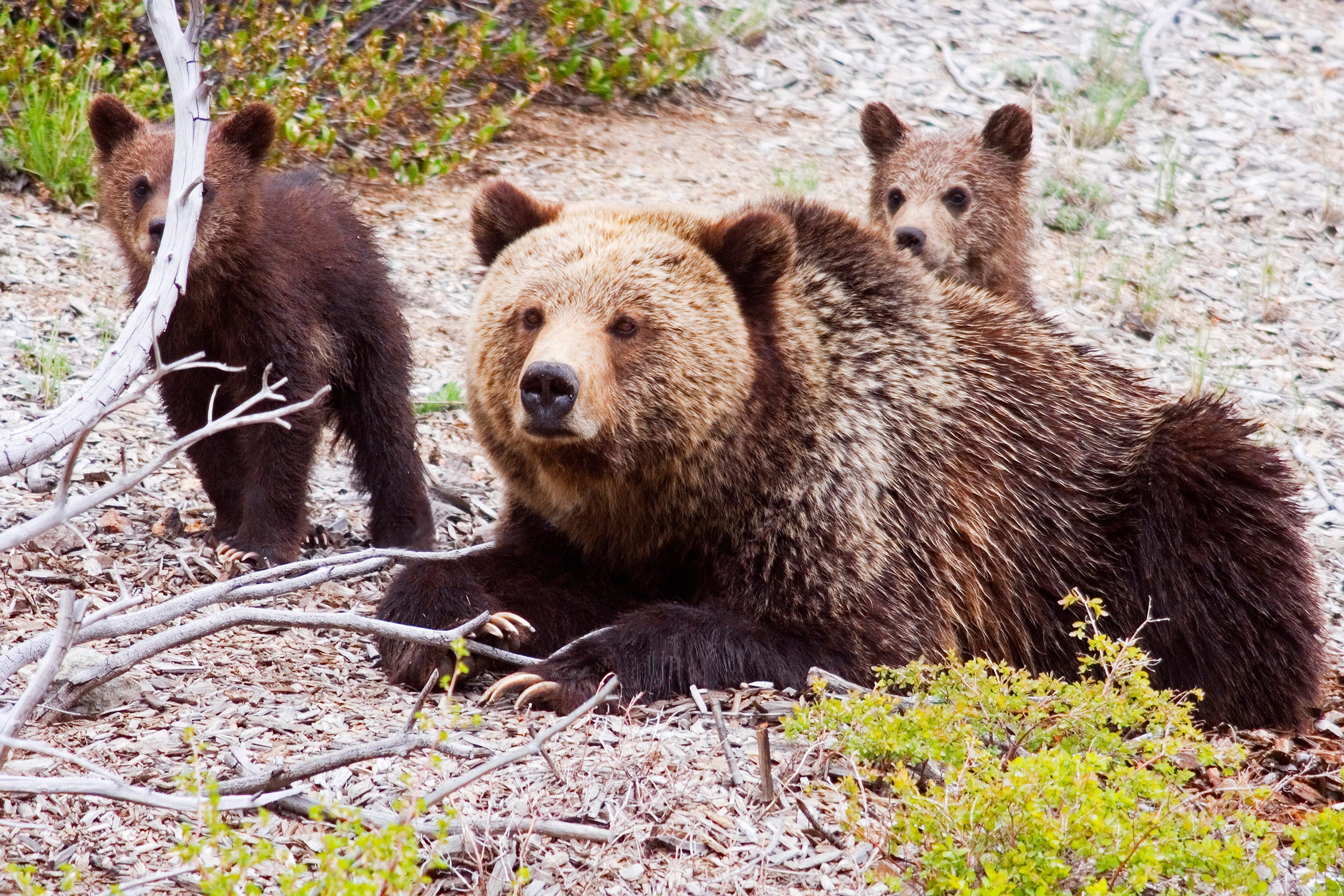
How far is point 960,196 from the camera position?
282 inches

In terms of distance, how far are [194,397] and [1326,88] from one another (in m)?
9.77

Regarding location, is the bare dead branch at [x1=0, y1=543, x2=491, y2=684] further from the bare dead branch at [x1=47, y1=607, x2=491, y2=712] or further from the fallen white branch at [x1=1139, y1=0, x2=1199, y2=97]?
the fallen white branch at [x1=1139, y1=0, x2=1199, y2=97]

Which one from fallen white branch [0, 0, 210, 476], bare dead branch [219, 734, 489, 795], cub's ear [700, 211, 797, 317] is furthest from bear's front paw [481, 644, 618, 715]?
fallen white branch [0, 0, 210, 476]

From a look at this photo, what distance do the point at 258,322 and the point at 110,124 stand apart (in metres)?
1.02

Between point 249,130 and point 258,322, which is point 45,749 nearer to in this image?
point 258,322

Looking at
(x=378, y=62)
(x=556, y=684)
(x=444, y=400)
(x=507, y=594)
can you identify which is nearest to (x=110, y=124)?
(x=444, y=400)

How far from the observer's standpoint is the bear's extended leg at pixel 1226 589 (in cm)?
481

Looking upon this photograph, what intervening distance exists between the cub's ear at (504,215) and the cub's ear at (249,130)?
1276mm

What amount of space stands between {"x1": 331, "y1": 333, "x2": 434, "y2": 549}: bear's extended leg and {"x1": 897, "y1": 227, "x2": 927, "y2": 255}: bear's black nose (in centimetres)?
239

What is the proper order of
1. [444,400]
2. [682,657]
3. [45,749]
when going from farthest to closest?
[444,400], [682,657], [45,749]

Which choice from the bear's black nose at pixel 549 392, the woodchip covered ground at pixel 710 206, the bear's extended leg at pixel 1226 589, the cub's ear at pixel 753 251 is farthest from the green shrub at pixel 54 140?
the bear's extended leg at pixel 1226 589

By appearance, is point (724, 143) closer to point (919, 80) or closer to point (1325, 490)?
point (919, 80)

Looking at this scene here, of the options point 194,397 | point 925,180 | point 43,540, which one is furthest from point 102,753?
point 925,180

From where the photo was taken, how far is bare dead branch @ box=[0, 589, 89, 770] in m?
2.61
